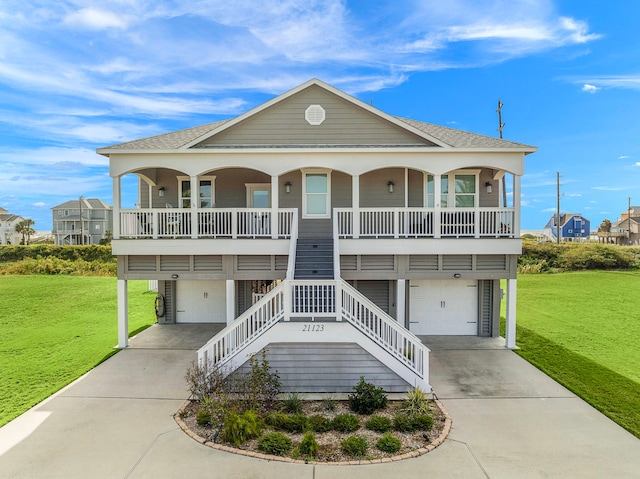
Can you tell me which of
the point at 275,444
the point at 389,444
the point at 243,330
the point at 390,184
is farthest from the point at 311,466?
the point at 390,184

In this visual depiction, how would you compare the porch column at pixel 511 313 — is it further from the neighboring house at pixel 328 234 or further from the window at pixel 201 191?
the window at pixel 201 191

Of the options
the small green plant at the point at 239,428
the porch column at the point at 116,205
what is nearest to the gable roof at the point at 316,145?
the porch column at the point at 116,205

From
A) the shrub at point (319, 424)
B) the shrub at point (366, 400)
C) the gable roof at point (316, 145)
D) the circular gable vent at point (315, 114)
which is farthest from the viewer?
the circular gable vent at point (315, 114)

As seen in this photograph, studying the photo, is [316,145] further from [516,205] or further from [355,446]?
[355,446]

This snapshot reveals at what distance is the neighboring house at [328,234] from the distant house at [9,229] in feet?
217

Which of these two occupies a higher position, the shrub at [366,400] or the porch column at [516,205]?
the porch column at [516,205]

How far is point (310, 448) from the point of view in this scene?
5449 mm

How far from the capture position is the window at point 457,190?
12492 millimetres

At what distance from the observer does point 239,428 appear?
229 inches

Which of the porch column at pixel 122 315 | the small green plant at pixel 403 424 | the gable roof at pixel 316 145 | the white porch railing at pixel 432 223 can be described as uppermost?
the gable roof at pixel 316 145

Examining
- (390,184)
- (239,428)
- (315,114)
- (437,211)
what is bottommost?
(239,428)

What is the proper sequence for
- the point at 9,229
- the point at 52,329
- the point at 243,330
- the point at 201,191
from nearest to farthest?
the point at 243,330
the point at 201,191
the point at 52,329
the point at 9,229

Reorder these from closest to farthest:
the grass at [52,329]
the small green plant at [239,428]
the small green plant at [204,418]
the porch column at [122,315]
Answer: the small green plant at [239,428]
the small green plant at [204,418]
the grass at [52,329]
the porch column at [122,315]

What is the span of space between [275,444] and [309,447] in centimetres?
56
